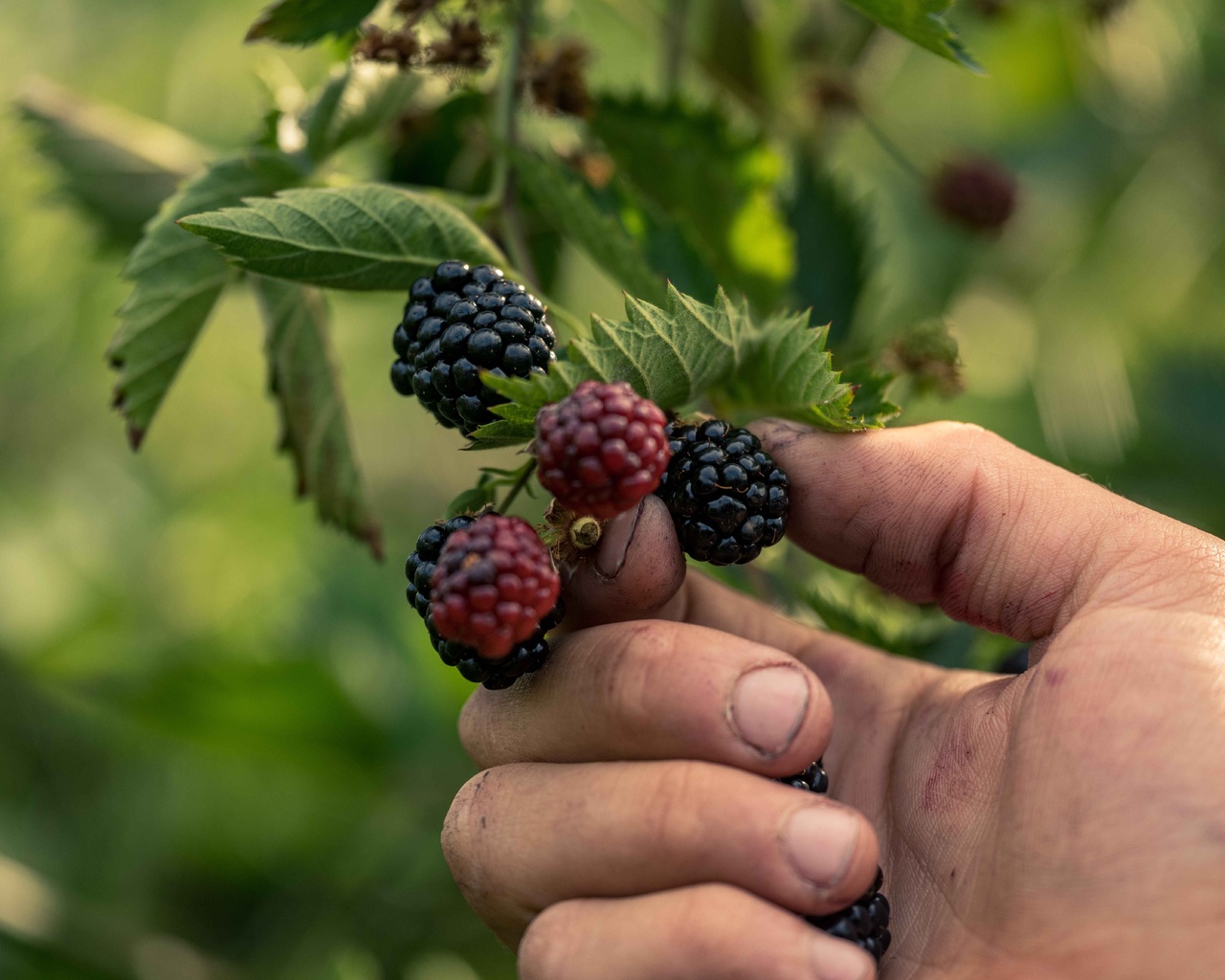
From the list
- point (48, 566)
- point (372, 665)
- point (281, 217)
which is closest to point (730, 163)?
point (281, 217)

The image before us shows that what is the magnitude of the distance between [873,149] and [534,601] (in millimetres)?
2995

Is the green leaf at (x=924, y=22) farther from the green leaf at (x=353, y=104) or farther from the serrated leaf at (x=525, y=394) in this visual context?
the green leaf at (x=353, y=104)

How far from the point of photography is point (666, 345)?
1111 millimetres

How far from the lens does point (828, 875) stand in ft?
3.34

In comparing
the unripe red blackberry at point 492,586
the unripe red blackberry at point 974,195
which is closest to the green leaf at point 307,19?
the unripe red blackberry at point 492,586

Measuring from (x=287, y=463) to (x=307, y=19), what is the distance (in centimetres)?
260

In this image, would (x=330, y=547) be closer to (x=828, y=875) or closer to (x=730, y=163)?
(x=730, y=163)

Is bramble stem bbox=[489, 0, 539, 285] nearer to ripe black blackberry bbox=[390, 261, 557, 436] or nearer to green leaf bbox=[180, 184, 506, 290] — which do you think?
green leaf bbox=[180, 184, 506, 290]

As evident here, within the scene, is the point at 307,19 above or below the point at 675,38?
below

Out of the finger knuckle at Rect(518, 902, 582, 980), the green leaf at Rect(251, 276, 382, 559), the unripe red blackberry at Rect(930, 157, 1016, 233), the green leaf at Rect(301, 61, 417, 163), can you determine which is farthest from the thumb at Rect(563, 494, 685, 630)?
the unripe red blackberry at Rect(930, 157, 1016, 233)

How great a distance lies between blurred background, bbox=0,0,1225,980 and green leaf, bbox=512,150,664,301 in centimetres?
30

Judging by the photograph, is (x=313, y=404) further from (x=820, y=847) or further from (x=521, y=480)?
(x=820, y=847)

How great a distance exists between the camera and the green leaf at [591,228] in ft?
4.37

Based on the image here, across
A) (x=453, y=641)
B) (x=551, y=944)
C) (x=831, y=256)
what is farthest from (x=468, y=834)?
(x=831, y=256)
